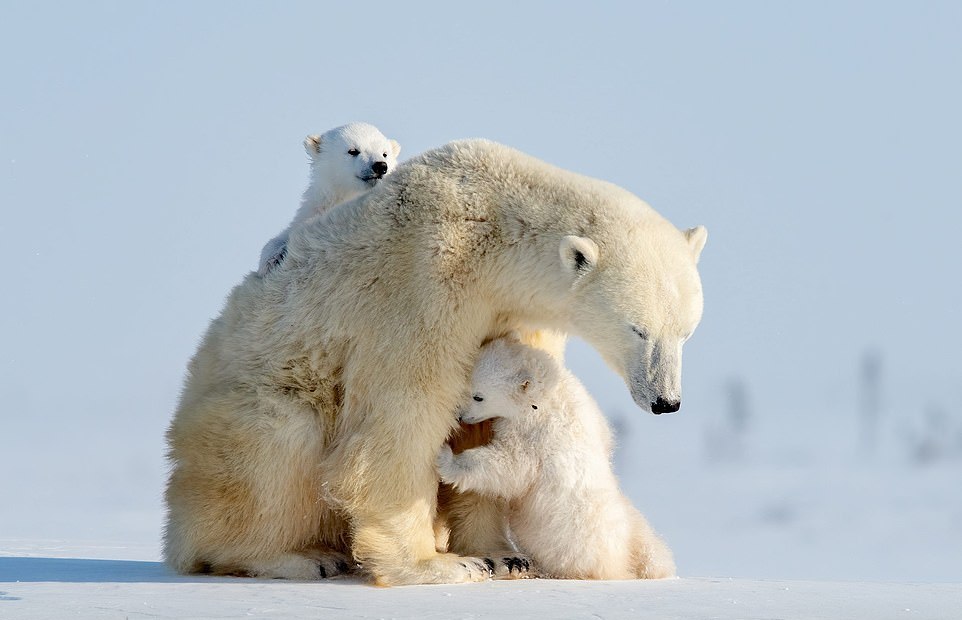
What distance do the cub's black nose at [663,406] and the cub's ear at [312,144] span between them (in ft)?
14.2

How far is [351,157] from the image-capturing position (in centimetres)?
926

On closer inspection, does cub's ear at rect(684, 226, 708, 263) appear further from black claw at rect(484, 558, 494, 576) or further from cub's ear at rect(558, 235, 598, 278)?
black claw at rect(484, 558, 494, 576)

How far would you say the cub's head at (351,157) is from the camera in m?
9.13

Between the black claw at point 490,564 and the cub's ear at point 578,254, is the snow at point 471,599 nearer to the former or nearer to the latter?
the black claw at point 490,564

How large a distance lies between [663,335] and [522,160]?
1.33 metres

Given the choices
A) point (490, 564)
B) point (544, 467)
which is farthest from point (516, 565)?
point (544, 467)

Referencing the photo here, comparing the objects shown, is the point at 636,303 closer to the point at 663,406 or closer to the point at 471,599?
the point at 663,406

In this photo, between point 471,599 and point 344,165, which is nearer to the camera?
point 471,599

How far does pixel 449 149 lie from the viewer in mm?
6910

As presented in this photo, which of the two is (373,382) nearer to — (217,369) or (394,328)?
(394,328)

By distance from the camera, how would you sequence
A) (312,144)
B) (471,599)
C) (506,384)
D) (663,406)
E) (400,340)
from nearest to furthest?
(471,599)
(663,406)
(400,340)
(506,384)
(312,144)

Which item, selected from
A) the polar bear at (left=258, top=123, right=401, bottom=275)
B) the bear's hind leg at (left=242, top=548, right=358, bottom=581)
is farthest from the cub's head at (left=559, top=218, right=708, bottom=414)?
the polar bear at (left=258, top=123, right=401, bottom=275)

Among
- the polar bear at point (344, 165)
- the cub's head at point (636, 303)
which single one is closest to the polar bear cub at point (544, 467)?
the cub's head at point (636, 303)

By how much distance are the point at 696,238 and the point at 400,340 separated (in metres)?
1.75
